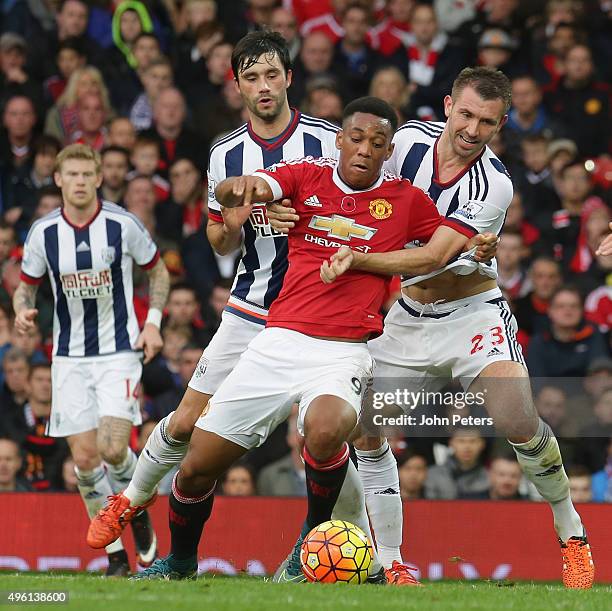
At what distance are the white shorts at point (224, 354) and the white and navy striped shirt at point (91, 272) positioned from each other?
4.86ft

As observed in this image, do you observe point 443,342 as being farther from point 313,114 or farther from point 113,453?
point 313,114

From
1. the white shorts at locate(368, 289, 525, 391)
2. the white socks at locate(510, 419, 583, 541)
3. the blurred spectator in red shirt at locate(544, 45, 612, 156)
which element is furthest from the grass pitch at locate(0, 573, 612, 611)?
the blurred spectator in red shirt at locate(544, 45, 612, 156)

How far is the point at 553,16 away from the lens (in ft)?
44.1

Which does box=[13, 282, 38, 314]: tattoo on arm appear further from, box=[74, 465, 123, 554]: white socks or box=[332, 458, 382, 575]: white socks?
box=[332, 458, 382, 575]: white socks

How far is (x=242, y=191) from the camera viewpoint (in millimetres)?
6500

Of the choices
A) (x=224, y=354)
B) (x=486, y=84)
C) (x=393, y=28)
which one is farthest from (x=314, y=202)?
(x=393, y=28)

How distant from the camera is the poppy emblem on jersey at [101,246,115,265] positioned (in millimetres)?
8930

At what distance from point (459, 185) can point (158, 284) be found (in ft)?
8.73

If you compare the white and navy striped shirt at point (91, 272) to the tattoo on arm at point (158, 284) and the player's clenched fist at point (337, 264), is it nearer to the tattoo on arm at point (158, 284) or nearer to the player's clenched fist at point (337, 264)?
the tattoo on arm at point (158, 284)

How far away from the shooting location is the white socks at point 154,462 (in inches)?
300

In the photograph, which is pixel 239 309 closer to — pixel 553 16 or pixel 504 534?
pixel 504 534

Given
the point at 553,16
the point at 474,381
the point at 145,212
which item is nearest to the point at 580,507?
the point at 474,381

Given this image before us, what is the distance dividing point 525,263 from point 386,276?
4.97 meters

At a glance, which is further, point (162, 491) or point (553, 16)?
point (553, 16)
